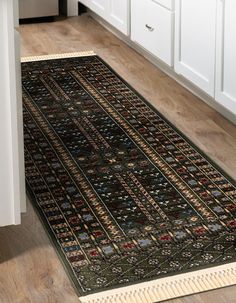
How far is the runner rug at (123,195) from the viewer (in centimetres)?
257

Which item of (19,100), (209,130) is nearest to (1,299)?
(19,100)

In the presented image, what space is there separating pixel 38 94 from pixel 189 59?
2.58 feet

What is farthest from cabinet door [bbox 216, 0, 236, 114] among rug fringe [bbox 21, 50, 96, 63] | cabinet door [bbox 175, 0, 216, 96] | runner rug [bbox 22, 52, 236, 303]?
rug fringe [bbox 21, 50, 96, 63]

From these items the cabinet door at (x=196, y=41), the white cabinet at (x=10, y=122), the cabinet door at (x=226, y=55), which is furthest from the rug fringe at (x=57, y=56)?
the white cabinet at (x=10, y=122)

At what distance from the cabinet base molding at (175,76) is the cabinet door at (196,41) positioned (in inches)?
4.1

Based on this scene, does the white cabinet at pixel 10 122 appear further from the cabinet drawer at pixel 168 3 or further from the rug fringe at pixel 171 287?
the cabinet drawer at pixel 168 3

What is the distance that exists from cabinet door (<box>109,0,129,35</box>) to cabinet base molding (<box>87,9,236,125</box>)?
4.2 inches

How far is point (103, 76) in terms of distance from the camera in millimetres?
4371

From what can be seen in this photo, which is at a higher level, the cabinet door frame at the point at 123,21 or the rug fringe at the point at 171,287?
the cabinet door frame at the point at 123,21

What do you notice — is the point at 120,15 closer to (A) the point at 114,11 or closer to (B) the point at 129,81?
(A) the point at 114,11

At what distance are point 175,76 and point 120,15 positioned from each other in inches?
28.2

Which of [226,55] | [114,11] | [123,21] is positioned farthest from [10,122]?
[114,11]

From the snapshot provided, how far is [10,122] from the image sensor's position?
2525 millimetres

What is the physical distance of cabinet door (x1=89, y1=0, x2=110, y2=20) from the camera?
16.7ft
